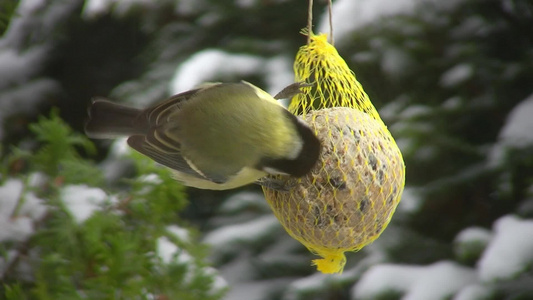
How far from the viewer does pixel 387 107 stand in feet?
8.56

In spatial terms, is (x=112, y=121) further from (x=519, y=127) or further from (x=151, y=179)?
(x=519, y=127)

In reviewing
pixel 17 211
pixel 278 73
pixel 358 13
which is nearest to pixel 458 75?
pixel 358 13

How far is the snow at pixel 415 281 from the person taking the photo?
2.27 m

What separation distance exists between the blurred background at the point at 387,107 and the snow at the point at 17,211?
0.14m

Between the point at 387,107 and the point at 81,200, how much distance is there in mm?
1340

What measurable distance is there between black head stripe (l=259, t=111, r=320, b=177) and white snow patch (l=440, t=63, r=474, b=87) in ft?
3.77

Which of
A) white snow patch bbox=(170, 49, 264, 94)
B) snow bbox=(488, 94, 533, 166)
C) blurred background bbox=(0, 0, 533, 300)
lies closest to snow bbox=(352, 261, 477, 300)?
blurred background bbox=(0, 0, 533, 300)

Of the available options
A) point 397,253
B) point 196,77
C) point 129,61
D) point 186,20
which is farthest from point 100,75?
point 397,253

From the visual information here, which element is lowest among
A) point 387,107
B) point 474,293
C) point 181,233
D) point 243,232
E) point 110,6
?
point 474,293

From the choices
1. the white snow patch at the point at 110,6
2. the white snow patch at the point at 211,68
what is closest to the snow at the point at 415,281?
the white snow patch at the point at 211,68

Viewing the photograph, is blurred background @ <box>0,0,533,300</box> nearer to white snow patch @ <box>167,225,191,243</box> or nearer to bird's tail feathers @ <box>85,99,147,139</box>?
white snow patch @ <box>167,225,191,243</box>

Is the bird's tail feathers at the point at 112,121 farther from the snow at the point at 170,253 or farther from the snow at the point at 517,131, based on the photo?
the snow at the point at 517,131

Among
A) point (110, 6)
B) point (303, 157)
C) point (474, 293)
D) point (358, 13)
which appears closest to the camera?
point (303, 157)

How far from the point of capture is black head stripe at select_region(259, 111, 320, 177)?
1.59 metres
